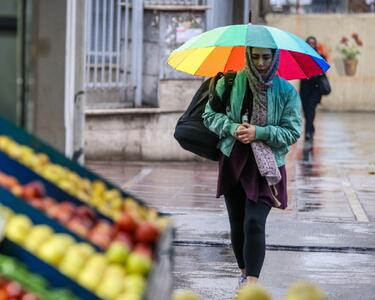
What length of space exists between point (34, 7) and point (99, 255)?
4.30 metres

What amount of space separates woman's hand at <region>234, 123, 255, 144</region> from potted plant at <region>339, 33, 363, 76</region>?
22.3m

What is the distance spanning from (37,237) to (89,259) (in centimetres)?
21

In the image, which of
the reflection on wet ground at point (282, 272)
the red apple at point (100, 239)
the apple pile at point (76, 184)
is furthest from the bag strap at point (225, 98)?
the red apple at point (100, 239)

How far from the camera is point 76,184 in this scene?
4840mm

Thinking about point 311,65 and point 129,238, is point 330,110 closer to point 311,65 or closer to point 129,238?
point 311,65

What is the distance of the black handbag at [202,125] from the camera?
7.43 m

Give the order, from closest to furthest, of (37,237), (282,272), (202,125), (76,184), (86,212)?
(37,237)
(86,212)
(76,184)
(202,125)
(282,272)

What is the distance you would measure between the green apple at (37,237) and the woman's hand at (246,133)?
3.11 m

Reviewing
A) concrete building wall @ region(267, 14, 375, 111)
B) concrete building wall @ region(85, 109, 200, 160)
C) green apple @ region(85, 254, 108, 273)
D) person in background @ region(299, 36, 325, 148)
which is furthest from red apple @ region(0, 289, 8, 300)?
concrete building wall @ region(267, 14, 375, 111)

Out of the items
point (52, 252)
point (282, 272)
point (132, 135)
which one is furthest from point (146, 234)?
point (132, 135)

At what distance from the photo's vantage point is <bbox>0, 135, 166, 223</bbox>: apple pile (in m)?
4.70

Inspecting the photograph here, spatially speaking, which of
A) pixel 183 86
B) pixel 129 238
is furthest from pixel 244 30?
pixel 183 86

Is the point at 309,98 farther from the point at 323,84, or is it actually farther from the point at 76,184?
the point at 76,184

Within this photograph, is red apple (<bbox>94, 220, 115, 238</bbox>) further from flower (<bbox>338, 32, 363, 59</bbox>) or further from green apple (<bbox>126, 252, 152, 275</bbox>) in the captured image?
flower (<bbox>338, 32, 363, 59</bbox>)
